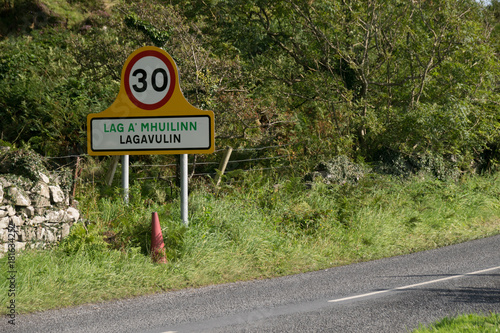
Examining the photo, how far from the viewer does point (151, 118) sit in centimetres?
665

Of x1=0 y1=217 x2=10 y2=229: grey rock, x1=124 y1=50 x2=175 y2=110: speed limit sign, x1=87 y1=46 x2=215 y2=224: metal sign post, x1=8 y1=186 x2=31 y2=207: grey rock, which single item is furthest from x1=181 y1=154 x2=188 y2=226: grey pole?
x1=0 y1=217 x2=10 y2=229: grey rock

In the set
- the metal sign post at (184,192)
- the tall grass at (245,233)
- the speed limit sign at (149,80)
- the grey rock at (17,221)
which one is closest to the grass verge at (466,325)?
the tall grass at (245,233)

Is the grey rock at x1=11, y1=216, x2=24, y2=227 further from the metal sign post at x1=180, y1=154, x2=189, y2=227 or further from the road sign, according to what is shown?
the metal sign post at x1=180, y1=154, x2=189, y2=227

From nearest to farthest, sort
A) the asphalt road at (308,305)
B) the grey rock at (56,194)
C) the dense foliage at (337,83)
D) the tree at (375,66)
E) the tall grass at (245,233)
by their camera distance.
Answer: the asphalt road at (308,305)
the tall grass at (245,233)
the grey rock at (56,194)
the dense foliage at (337,83)
the tree at (375,66)

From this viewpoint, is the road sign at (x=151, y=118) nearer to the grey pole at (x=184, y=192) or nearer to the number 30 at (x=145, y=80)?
the number 30 at (x=145, y=80)

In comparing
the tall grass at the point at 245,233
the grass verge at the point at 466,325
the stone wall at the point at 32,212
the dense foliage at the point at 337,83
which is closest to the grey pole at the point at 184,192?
the tall grass at the point at 245,233

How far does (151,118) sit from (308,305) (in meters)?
3.33

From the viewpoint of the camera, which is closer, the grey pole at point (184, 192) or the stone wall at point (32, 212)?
the stone wall at point (32, 212)

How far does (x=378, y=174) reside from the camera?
11.3 meters

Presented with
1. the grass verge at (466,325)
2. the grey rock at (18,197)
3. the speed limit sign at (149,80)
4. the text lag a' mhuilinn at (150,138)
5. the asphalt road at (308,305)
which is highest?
the speed limit sign at (149,80)

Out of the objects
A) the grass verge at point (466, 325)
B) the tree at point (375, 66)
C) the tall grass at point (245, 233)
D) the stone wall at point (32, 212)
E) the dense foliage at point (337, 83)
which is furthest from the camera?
the tree at point (375, 66)

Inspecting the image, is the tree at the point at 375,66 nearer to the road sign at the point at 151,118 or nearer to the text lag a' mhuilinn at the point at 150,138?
the road sign at the point at 151,118

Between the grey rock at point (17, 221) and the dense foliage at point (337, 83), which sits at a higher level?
the dense foliage at point (337, 83)

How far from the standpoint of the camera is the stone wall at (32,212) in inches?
236
